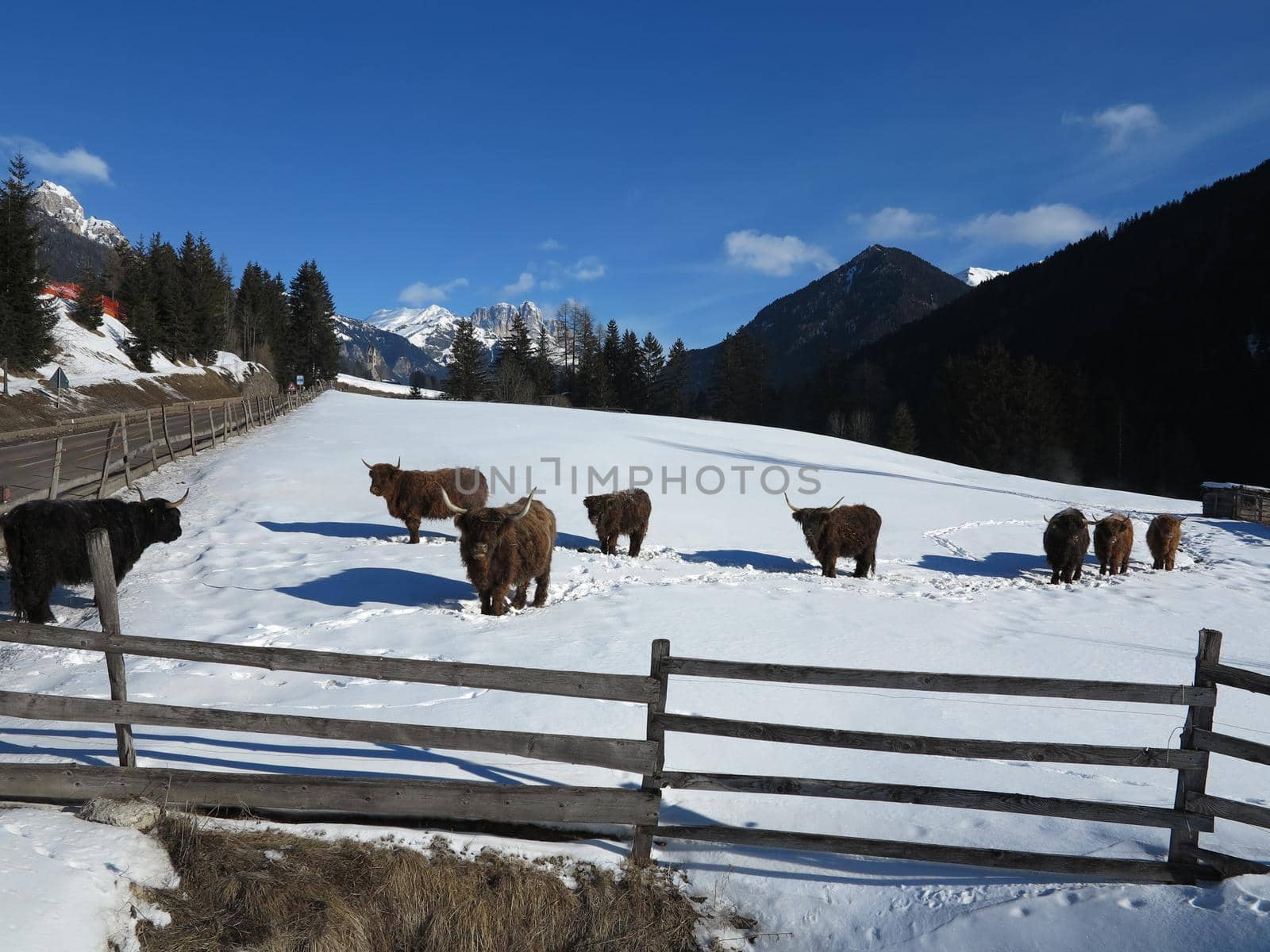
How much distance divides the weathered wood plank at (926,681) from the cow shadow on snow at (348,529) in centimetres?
1002

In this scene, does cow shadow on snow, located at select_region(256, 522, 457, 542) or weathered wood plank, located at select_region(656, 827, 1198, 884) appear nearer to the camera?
weathered wood plank, located at select_region(656, 827, 1198, 884)

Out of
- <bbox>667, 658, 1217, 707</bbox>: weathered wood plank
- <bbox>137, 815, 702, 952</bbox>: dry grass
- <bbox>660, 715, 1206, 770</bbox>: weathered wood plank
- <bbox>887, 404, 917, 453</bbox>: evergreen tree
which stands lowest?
<bbox>137, 815, 702, 952</bbox>: dry grass

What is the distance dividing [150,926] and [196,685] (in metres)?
3.29

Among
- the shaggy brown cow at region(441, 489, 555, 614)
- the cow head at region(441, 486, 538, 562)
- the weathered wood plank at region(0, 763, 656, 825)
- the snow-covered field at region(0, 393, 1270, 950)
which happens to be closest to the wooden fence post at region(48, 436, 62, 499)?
the snow-covered field at region(0, 393, 1270, 950)

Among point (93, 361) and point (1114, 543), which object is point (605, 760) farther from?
point (93, 361)

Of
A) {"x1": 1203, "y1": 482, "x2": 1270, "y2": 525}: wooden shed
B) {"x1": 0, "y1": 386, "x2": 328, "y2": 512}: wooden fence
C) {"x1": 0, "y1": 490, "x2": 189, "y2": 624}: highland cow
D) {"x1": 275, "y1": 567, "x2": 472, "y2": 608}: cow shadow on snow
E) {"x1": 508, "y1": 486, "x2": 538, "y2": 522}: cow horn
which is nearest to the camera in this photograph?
{"x1": 0, "y1": 490, "x2": 189, "y2": 624}: highland cow

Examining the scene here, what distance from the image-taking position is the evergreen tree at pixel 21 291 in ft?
114

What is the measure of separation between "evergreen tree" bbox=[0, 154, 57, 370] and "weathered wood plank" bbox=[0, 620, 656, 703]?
41.0 m

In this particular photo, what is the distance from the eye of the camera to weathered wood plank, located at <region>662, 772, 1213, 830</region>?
13.3 feet

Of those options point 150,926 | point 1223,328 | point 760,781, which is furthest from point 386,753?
point 1223,328

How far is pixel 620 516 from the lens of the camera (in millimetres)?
13086

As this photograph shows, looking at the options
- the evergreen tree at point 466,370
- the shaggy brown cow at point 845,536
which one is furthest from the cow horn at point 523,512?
the evergreen tree at point 466,370

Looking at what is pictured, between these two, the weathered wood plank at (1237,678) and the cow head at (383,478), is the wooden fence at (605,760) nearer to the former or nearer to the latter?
the weathered wood plank at (1237,678)

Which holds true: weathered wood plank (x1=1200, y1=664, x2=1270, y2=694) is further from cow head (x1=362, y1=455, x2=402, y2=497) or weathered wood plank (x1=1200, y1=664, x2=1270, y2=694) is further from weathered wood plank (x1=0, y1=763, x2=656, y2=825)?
cow head (x1=362, y1=455, x2=402, y2=497)
